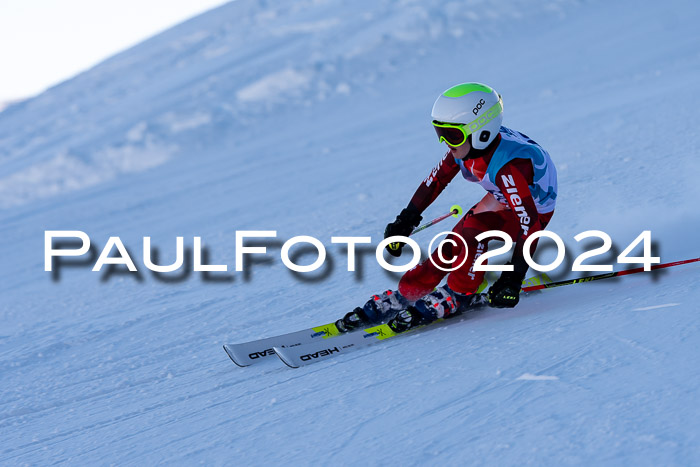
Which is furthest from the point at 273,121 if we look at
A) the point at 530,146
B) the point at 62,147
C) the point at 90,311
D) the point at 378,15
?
the point at 530,146

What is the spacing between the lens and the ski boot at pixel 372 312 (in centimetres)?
412

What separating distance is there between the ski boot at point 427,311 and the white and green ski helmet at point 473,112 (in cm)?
91

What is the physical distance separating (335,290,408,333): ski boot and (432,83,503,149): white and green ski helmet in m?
1.09

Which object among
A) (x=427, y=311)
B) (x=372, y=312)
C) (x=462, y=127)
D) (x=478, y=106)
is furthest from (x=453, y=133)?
(x=372, y=312)

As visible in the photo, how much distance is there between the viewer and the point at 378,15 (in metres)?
20.2

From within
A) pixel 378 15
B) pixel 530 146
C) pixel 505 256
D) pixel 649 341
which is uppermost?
pixel 378 15

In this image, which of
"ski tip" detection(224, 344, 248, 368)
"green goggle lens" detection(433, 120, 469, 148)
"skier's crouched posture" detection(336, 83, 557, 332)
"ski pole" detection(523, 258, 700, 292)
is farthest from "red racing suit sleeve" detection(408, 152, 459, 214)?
"ski tip" detection(224, 344, 248, 368)

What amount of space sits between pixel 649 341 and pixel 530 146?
125 cm

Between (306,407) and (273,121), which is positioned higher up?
(273,121)

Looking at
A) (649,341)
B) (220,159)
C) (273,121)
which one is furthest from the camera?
(273,121)

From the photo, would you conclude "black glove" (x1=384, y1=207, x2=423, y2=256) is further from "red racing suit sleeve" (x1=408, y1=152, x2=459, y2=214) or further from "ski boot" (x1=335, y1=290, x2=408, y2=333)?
"ski boot" (x1=335, y1=290, x2=408, y2=333)

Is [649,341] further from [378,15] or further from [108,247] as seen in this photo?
[378,15]
